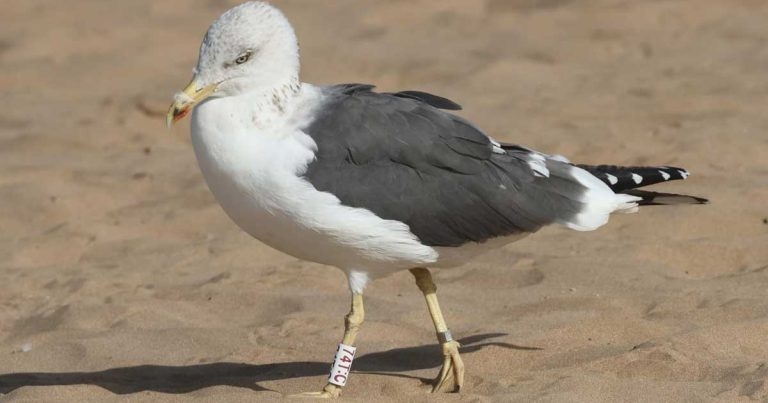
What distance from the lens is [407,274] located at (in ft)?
22.5

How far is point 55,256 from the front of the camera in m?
7.40

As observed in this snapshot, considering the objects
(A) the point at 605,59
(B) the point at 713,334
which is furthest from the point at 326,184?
(A) the point at 605,59

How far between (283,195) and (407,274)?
2119 mm

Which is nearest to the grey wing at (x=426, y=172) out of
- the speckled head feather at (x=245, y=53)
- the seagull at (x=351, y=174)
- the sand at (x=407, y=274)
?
the seagull at (x=351, y=174)

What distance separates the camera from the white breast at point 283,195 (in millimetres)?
4848

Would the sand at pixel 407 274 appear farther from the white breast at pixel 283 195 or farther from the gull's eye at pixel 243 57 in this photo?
the gull's eye at pixel 243 57

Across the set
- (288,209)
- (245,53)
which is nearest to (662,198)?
(288,209)

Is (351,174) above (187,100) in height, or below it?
below

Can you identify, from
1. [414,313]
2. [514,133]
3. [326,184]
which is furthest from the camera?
[514,133]

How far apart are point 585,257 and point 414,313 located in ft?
3.31

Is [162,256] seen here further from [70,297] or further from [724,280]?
[724,280]

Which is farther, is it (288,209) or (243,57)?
(243,57)

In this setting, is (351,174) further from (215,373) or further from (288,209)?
(215,373)

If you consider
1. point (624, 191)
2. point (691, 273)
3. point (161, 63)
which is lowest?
point (161, 63)
